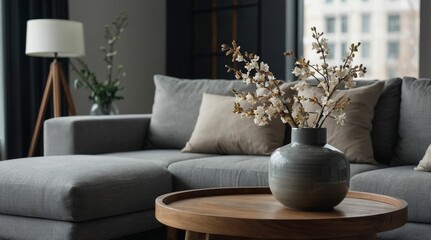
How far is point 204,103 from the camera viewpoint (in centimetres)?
382

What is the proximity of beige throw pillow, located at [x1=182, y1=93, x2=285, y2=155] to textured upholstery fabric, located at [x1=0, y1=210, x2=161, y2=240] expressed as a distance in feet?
2.28

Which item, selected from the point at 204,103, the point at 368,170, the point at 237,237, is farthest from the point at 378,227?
the point at 204,103

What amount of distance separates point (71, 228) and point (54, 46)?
1.98 m

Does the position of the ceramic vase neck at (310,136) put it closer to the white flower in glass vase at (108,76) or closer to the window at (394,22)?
the white flower in glass vase at (108,76)

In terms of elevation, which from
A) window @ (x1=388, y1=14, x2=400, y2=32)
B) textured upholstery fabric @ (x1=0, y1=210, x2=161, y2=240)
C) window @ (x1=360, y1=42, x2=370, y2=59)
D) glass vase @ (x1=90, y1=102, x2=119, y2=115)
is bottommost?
textured upholstery fabric @ (x1=0, y1=210, x2=161, y2=240)

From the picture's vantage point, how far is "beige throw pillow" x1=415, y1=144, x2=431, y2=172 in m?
2.87

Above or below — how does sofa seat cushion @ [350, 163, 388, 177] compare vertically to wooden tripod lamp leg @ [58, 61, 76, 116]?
below

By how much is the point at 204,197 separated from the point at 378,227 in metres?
0.65

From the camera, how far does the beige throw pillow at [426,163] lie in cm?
287

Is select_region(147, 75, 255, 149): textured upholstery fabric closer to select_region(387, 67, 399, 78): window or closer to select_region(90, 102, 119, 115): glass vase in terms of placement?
select_region(90, 102, 119, 115): glass vase

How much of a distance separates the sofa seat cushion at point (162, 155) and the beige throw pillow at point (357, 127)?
675 millimetres

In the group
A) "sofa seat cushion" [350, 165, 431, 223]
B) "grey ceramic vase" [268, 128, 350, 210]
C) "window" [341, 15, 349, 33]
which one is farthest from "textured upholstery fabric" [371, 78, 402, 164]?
"window" [341, 15, 349, 33]

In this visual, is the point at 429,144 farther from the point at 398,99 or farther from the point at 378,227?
the point at 378,227

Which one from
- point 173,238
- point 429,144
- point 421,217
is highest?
point 429,144
